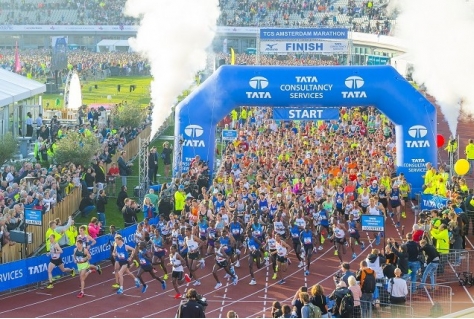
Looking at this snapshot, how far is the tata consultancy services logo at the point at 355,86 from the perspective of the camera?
26.0 m

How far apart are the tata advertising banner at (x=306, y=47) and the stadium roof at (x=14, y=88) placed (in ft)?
30.2

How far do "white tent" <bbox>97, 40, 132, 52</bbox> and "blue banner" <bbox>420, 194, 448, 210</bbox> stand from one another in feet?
172

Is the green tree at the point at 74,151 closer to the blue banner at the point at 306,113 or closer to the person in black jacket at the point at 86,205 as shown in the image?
the person in black jacket at the point at 86,205

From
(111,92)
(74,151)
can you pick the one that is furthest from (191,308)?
(111,92)

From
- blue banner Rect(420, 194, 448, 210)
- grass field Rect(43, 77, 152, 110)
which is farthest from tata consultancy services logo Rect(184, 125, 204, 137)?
grass field Rect(43, 77, 152, 110)

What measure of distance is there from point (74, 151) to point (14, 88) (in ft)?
27.5

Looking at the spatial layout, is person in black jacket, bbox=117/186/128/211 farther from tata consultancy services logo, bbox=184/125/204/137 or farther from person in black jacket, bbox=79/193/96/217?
tata consultancy services logo, bbox=184/125/204/137

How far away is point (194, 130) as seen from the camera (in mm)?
26906

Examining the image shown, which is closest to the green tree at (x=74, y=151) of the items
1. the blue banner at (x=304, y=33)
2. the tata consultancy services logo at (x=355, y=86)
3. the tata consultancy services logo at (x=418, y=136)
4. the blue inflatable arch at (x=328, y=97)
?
the blue inflatable arch at (x=328, y=97)

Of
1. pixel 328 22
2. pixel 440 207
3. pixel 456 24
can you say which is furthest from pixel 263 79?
pixel 328 22

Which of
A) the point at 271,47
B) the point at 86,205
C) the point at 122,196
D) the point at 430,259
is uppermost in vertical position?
the point at 271,47

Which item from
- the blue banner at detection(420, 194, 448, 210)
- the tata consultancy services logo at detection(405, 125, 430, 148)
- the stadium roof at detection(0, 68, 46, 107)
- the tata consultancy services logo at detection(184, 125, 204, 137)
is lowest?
the blue banner at detection(420, 194, 448, 210)

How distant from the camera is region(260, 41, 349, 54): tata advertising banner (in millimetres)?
37156

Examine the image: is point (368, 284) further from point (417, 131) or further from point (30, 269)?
point (417, 131)
